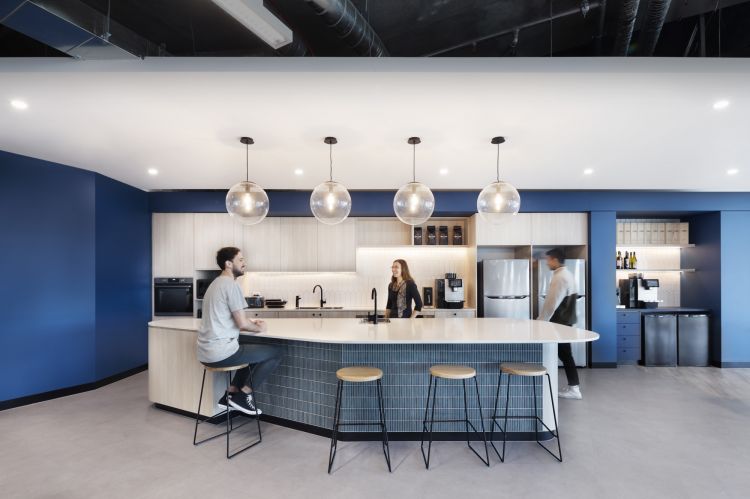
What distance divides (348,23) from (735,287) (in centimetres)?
652

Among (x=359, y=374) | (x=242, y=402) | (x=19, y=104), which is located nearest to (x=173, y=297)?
(x=242, y=402)

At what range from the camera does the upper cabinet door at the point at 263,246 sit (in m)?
5.89

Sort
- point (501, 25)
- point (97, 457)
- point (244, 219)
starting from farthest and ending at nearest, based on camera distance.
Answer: point (501, 25), point (244, 219), point (97, 457)

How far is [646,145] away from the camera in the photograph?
356 cm

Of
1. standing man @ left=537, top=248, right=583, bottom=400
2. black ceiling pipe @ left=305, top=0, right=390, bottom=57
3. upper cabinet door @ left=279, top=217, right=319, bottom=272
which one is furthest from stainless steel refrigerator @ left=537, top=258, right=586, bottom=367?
black ceiling pipe @ left=305, top=0, right=390, bottom=57

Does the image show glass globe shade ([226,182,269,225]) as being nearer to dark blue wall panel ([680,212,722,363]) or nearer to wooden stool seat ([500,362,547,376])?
wooden stool seat ([500,362,547,376])

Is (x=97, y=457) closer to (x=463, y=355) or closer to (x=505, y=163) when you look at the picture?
(x=463, y=355)

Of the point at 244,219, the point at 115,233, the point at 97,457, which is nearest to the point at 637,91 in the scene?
the point at 244,219

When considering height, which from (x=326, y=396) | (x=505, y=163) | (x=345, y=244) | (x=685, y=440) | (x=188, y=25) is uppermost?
(x=188, y=25)

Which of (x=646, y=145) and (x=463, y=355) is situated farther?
(x=646, y=145)

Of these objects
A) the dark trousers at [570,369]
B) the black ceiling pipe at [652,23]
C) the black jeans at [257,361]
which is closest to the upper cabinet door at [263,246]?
the black jeans at [257,361]

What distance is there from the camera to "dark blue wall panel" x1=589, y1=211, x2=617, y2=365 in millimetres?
5484

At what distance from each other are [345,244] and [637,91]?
4225mm

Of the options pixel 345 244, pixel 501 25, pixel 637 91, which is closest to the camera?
pixel 637 91
